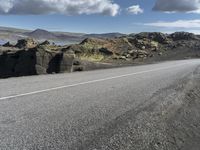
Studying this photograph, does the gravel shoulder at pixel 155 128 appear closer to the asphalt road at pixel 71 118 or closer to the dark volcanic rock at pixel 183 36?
the asphalt road at pixel 71 118

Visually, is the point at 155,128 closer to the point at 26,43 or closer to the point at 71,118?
the point at 71,118

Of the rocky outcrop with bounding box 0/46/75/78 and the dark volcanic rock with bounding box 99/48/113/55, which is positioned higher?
the rocky outcrop with bounding box 0/46/75/78

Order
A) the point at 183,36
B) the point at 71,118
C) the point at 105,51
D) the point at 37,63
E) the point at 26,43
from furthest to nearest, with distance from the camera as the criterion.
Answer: the point at 183,36 < the point at 26,43 < the point at 105,51 < the point at 37,63 < the point at 71,118

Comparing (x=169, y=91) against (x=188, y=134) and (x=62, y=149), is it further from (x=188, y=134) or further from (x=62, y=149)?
(x=62, y=149)

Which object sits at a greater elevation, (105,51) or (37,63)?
(37,63)

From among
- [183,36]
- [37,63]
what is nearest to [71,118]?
[37,63]

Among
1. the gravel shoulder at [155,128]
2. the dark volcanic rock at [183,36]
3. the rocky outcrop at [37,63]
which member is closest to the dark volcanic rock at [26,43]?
the rocky outcrop at [37,63]

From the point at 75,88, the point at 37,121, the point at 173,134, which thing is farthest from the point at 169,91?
the point at 37,121

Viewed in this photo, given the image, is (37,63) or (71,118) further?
(37,63)

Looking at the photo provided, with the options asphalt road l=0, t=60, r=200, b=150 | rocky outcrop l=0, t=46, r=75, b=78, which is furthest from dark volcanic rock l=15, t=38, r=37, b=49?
asphalt road l=0, t=60, r=200, b=150

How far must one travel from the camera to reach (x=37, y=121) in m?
7.11

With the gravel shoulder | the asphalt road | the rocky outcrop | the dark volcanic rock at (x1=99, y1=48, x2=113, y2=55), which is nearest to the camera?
the asphalt road

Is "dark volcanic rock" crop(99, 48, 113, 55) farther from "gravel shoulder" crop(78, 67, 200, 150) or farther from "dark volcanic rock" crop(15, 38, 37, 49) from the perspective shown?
"gravel shoulder" crop(78, 67, 200, 150)

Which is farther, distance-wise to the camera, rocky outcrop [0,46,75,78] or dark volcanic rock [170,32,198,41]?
dark volcanic rock [170,32,198,41]
